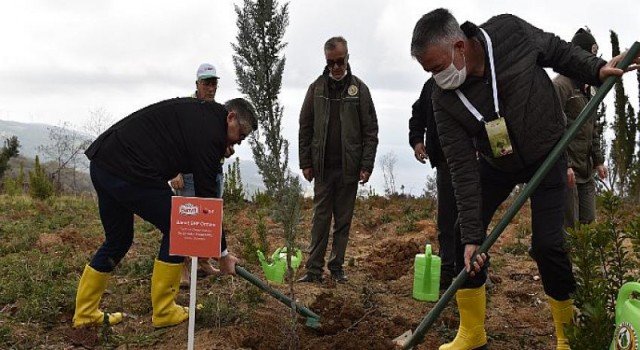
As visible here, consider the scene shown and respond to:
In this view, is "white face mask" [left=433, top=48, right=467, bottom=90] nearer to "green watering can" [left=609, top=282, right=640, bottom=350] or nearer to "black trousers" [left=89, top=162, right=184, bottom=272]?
"green watering can" [left=609, top=282, right=640, bottom=350]

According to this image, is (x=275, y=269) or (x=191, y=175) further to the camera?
(x=275, y=269)

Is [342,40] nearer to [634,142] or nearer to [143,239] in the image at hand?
[143,239]

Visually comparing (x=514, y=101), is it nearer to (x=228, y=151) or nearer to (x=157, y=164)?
(x=228, y=151)

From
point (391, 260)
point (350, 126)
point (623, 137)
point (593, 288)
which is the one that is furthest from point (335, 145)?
point (623, 137)

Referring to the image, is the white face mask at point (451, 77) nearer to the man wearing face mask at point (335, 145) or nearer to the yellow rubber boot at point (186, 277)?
the man wearing face mask at point (335, 145)

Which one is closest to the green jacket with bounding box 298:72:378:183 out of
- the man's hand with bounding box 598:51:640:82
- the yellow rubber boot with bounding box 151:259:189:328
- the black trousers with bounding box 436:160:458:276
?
the black trousers with bounding box 436:160:458:276

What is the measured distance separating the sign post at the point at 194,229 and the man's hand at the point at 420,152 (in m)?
2.35

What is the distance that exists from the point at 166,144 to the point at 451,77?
189cm

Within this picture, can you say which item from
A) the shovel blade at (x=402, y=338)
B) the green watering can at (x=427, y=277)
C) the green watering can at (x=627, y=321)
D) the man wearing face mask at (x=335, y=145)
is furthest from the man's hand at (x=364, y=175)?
the green watering can at (x=627, y=321)

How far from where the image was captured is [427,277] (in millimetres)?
4504

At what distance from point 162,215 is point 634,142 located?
11507 millimetres

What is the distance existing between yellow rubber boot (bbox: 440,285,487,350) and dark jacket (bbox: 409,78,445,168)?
1.52m

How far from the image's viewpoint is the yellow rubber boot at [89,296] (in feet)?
12.5

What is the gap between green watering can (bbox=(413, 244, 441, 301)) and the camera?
4.41 meters
